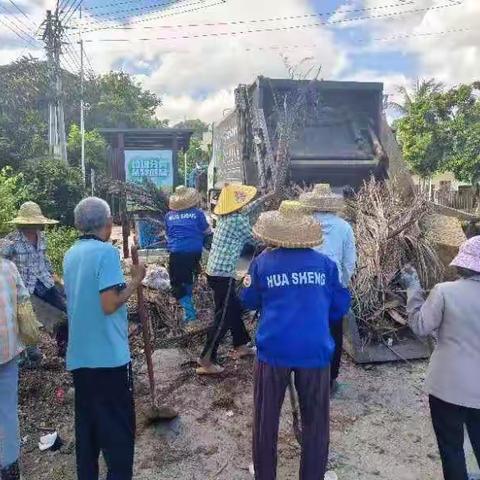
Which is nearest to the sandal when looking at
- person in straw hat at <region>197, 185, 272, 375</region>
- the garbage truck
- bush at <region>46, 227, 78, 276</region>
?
person in straw hat at <region>197, 185, 272, 375</region>

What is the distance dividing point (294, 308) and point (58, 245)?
5919 mm

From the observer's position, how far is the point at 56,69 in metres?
17.3

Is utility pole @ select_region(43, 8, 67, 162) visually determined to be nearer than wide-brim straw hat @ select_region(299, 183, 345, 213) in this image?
No

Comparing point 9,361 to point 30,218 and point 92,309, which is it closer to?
point 92,309

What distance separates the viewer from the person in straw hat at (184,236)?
550cm

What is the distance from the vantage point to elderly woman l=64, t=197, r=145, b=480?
2564 mm

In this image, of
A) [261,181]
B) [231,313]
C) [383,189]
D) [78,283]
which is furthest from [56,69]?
[78,283]

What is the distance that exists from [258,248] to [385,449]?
8.08 feet

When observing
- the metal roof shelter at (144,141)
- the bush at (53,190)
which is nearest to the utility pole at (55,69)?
the metal roof shelter at (144,141)

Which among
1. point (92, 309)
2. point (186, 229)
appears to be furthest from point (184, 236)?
point (92, 309)

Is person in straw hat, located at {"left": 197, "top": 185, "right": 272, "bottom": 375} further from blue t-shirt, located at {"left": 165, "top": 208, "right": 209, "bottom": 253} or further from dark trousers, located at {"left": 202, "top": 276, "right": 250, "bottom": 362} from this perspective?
blue t-shirt, located at {"left": 165, "top": 208, "right": 209, "bottom": 253}

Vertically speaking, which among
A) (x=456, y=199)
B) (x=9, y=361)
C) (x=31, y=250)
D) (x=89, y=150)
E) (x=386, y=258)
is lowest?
(x=9, y=361)

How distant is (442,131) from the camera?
64.1ft

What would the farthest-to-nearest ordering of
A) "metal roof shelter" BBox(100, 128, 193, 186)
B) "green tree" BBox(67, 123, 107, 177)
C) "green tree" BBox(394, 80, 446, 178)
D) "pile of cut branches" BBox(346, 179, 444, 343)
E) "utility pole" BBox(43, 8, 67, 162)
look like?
"green tree" BBox(67, 123, 107, 177), "green tree" BBox(394, 80, 446, 178), "utility pole" BBox(43, 8, 67, 162), "metal roof shelter" BBox(100, 128, 193, 186), "pile of cut branches" BBox(346, 179, 444, 343)
